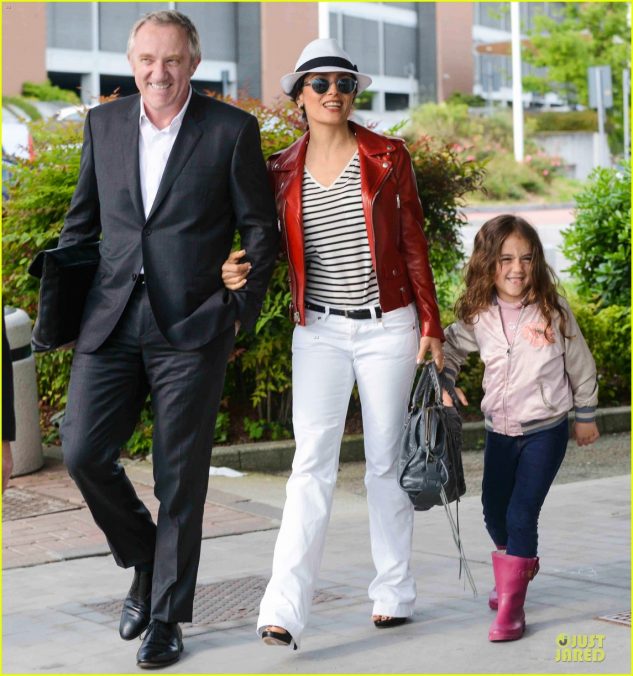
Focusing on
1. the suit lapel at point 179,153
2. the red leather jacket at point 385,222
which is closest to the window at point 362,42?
the red leather jacket at point 385,222

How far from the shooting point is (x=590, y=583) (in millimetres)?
5449

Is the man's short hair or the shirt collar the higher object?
the man's short hair

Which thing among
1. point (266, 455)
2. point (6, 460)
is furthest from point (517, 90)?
point (6, 460)

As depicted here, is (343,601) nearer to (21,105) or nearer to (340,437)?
(340,437)

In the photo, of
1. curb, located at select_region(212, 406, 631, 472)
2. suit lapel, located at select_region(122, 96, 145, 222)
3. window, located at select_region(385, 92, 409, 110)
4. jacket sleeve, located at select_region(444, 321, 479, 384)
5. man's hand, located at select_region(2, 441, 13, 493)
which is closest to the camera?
man's hand, located at select_region(2, 441, 13, 493)

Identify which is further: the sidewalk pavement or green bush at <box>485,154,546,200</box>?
green bush at <box>485,154,546,200</box>

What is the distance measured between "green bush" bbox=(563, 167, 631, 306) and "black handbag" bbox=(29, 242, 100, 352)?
726 centimetres

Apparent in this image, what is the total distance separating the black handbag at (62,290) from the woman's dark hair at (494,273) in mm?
1402

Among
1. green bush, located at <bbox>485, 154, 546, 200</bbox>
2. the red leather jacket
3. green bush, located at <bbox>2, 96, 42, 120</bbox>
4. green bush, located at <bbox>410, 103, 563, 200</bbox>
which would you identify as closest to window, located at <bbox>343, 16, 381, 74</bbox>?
green bush, located at <bbox>410, 103, 563, 200</bbox>

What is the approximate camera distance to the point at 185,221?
175 inches

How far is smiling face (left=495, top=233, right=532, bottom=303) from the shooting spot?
4914 mm

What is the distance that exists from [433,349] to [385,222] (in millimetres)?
505

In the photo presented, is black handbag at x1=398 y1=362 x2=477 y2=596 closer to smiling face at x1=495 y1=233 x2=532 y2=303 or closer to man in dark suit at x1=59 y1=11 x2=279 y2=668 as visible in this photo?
smiling face at x1=495 y1=233 x2=532 y2=303

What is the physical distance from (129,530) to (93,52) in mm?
41234
